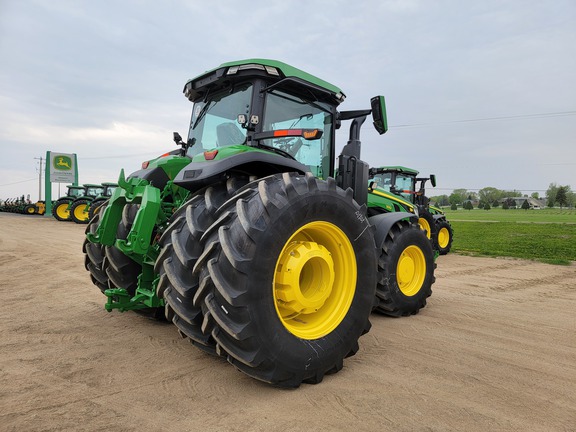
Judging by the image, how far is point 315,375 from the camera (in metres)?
2.62

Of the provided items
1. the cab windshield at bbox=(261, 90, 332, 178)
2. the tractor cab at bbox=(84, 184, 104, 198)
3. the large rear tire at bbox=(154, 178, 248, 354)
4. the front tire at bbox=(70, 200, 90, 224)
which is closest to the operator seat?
the cab windshield at bbox=(261, 90, 332, 178)

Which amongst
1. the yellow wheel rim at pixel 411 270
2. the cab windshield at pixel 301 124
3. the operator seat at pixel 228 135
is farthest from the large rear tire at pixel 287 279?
the yellow wheel rim at pixel 411 270

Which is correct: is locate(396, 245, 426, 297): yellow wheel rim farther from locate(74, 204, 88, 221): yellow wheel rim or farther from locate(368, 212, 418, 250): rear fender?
locate(74, 204, 88, 221): yellow wheel rim

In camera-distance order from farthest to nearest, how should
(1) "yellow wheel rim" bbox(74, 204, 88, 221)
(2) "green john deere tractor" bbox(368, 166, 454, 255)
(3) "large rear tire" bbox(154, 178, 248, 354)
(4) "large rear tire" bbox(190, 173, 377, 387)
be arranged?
(1) "yellow wheel rim" bbox(74, 204, 88, 221), (2) "green john deere tractor" bbox(368, 166, 454, 255), (3) "large rear tire" bbox(154, 178, 248, 354), (4) "large rear tire" bbox(190, 173, 377, 387)

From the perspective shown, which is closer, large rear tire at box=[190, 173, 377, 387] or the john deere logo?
large rear tire at box=[190, 173, 377, 387]

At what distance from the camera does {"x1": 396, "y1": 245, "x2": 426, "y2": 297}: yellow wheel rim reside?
15.3 feet

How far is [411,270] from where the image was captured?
4.80 meters

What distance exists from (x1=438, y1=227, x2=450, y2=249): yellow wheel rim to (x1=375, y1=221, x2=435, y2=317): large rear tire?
294 inches

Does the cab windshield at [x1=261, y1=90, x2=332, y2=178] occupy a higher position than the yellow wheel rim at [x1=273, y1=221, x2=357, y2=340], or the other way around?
the cab windshield at [x1=261, y1=90, x2=332, y2=178]

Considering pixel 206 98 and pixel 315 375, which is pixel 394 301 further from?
pixel 206 98

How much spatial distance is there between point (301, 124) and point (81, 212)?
832 inches

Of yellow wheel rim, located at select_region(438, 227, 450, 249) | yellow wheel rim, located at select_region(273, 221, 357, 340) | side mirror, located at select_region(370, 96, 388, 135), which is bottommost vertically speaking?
yellow wheel rim, located at select_region(438, 227, 450, 249)

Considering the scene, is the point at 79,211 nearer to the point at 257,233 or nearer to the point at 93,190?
the point at 93,190

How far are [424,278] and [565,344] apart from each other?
155 centimetres
